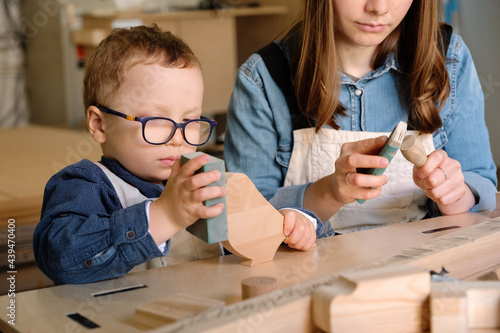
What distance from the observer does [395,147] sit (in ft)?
2.96

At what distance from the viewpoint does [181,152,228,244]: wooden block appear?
76 cm

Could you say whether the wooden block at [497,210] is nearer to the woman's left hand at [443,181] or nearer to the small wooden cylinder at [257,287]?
the woman's left hand at [443,181]

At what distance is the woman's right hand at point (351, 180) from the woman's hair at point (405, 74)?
222 millimetres

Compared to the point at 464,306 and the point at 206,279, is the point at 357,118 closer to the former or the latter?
the point at 206,279

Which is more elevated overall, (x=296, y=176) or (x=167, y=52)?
(x=167, y=52)

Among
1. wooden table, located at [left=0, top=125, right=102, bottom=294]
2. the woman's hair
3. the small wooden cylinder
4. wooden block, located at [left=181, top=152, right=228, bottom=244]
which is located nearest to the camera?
the small wooden cylinder

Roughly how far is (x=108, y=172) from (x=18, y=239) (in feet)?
2.65

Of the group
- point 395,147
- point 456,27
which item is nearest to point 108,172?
point 395,147

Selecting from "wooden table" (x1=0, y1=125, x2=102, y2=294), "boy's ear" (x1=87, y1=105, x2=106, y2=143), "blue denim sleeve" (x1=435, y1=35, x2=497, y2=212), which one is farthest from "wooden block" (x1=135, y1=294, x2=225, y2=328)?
"wooden table" (x1=0, y1=125, x2=102, y2=294)

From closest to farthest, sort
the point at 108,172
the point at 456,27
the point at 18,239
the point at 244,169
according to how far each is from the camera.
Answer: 1. the point at 108,172
2. the point at 244,169
3. the point at 18,239
4. the point at 456,27

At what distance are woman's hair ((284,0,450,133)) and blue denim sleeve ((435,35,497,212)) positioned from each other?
45 millimetres

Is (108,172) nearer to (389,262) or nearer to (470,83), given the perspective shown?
(389,262)

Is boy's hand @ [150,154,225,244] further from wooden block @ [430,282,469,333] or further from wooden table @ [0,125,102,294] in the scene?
wooden table @ [0,125,102,294]

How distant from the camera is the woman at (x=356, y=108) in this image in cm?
130
